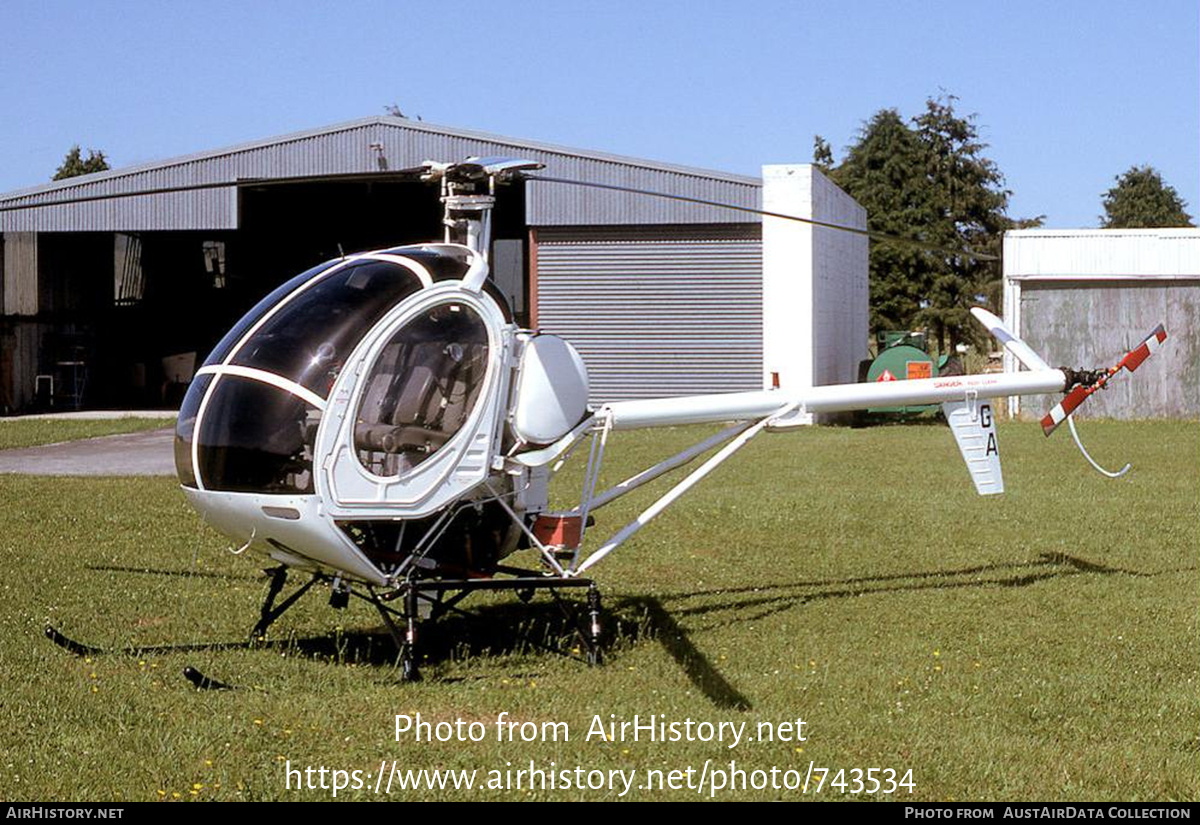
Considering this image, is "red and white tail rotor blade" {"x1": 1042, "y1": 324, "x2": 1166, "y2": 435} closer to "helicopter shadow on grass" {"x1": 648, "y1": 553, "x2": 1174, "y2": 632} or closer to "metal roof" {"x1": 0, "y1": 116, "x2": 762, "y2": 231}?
"helicopter shadow on grass" {"x1": 648, "y1": 553, "x2": 1174, "y2": 632}

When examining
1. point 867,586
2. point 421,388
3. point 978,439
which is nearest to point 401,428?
point 421,388

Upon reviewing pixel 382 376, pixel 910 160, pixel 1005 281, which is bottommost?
pixel 382 376

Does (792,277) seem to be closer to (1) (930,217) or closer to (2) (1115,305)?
(2) (1115,305)

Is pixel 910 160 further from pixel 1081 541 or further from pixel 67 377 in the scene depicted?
pixel 1081 541

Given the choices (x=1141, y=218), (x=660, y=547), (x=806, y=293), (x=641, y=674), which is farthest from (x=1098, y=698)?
(x=1141, y=218)

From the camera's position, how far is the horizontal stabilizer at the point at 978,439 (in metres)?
9.59

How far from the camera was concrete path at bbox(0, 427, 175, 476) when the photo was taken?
19.0 m

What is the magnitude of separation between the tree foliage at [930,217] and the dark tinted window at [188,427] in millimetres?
51684

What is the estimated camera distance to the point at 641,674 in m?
7.56

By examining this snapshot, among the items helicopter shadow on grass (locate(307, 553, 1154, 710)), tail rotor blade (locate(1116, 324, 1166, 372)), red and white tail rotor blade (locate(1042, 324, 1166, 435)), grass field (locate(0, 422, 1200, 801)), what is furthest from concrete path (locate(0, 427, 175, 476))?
tail rotor blade (locate(1116, 324, 1166, 372))

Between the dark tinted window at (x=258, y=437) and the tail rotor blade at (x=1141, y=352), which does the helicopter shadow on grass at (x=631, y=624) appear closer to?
the dark tinted window at (x=258, y=437)

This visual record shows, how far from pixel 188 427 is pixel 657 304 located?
21677 millimetres

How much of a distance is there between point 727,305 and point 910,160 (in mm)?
37615

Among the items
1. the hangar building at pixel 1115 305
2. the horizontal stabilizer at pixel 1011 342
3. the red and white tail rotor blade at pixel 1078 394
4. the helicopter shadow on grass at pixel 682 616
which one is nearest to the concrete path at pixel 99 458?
the helicopter shadow on grass at pixel 682 616
